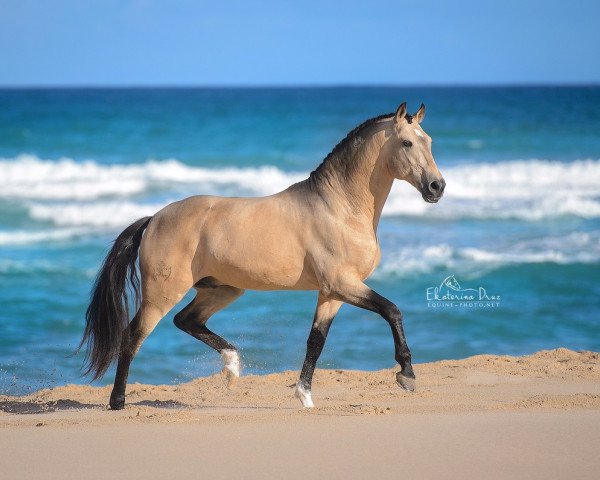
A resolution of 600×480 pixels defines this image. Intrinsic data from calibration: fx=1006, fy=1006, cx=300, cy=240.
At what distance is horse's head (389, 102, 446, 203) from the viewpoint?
5824 mm

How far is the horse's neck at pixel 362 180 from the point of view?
607 centimetres

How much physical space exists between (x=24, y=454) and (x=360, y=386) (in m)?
2.84

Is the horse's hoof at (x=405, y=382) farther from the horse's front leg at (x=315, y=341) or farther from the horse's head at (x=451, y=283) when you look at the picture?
the horse's head at (x=451, y=283)

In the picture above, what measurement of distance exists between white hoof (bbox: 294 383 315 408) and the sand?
167 millimetres

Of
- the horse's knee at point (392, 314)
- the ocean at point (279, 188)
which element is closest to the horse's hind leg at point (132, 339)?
the horse's knee at point (392, 314)

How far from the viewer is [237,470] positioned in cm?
446

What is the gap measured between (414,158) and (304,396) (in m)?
1.58

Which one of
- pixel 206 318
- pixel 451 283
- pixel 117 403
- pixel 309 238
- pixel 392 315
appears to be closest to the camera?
pixel 392 315

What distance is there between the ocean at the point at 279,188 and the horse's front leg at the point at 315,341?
2426 mm

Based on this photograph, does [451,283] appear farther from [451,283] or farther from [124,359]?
[124,359]

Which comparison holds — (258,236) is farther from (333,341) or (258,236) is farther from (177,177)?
(177,177)

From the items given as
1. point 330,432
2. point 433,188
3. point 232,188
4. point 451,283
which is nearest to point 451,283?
point 451,283

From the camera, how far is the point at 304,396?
611 cm

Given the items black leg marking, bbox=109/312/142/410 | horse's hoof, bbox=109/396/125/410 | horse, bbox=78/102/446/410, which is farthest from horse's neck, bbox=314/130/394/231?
horse's hoof, bbox=109/396/125/410
